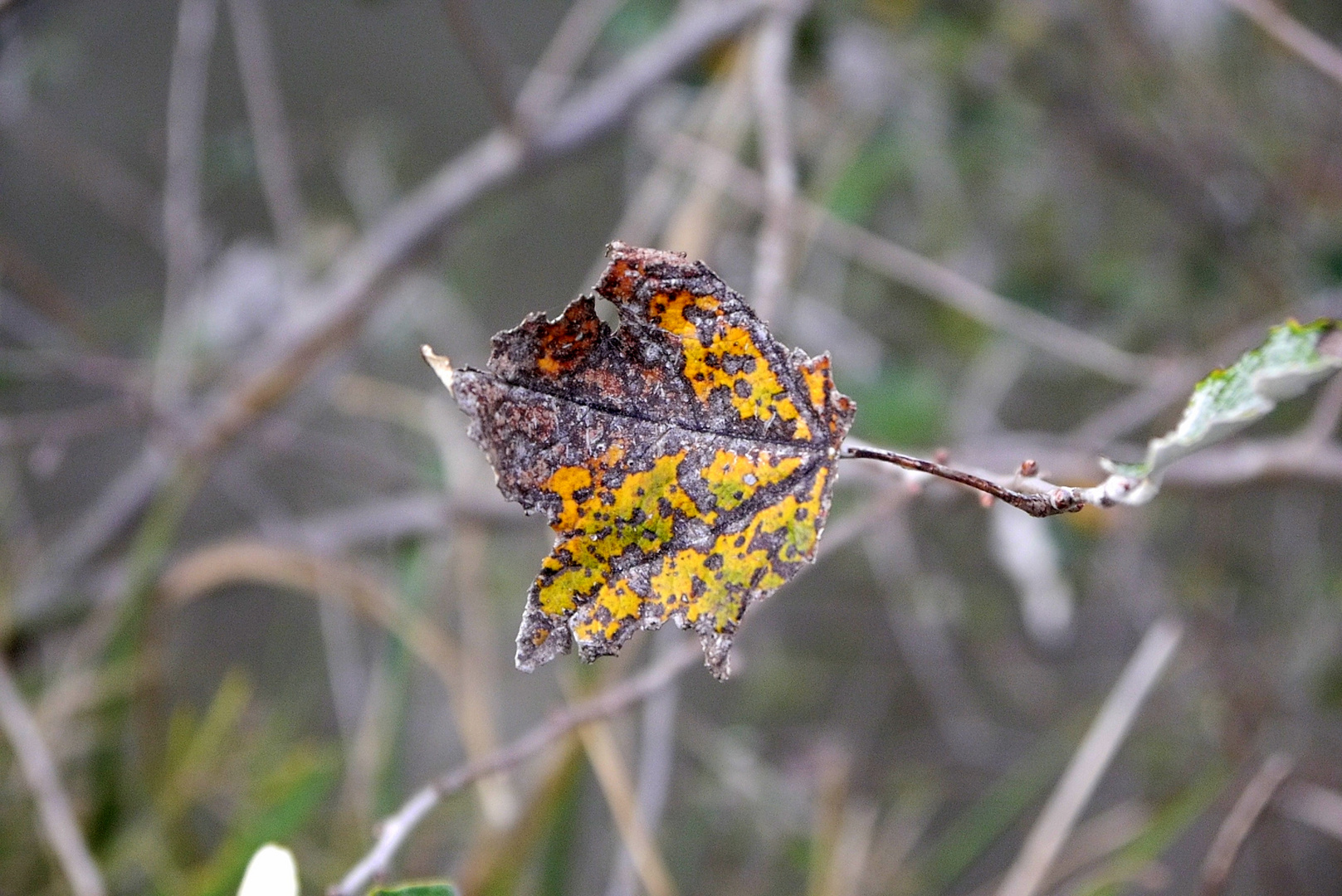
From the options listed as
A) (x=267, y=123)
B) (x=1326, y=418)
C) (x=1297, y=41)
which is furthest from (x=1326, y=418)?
(x=267, y=123)

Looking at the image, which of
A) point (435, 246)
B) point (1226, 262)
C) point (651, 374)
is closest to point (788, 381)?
point (651, 374)

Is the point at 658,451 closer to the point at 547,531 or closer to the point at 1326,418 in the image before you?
the point at 1326,418

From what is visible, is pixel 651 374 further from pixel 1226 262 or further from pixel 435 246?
pixel 1226 262

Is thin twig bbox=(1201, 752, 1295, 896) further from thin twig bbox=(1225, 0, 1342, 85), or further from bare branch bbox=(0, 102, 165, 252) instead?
bare branch bbox=(0, 102, 165, 252)

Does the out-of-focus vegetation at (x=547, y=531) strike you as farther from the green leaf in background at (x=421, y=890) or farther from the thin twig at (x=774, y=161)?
the green leaf in background at (x=421, y=890)

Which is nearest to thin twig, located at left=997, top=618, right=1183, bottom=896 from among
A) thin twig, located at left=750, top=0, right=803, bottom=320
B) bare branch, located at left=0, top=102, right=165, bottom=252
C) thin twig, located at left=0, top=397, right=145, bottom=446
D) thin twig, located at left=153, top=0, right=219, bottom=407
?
thin twig, located at left=750, top=0, right=803, bottom=320

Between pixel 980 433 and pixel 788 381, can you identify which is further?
pixel 980 433
